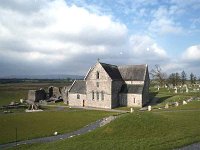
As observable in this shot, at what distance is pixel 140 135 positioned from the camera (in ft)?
103

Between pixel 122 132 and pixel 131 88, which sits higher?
pixel 131 88

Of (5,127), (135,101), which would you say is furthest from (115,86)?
(5,127)

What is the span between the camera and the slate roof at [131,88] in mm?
70769

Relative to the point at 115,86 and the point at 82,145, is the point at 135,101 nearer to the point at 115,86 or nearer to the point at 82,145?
the point at 115,86

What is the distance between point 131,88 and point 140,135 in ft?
136

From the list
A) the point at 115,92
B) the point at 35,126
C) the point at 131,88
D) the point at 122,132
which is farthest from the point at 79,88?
the point at 122,132

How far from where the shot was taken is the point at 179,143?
26016mm

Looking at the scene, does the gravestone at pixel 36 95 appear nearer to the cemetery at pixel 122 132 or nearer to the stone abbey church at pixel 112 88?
the stone abbey church at pixel 112 88

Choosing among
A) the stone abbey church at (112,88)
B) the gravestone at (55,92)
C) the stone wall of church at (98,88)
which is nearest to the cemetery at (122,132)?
the stone wall of church at (98,88)

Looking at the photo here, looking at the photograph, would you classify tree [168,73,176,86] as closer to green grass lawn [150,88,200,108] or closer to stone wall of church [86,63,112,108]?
green grass lawn [150,88,200,108]

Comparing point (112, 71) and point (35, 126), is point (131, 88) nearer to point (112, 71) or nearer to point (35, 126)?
point (112, 71)

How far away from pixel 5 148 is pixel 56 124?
15364mm

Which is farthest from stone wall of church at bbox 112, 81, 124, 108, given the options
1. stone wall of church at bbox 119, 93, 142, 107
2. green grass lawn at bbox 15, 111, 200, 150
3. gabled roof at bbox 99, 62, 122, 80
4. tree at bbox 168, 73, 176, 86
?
tree at bbox 168, 73, 176, 86

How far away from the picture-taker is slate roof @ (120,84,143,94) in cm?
7077
